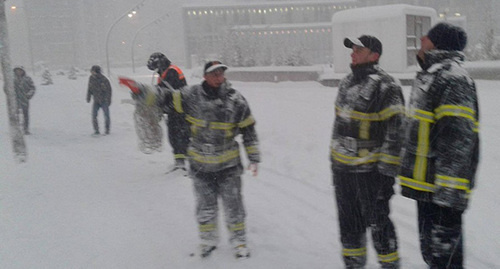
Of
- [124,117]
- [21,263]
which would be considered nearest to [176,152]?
[21,263]

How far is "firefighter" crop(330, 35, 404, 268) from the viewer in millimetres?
3514

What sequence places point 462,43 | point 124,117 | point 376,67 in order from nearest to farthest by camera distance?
point 462,43, point 376,67, point 124,117

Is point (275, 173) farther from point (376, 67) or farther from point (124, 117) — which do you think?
point (124, 117)

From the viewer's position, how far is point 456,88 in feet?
9.41

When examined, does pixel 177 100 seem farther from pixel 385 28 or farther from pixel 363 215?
pixel 385 28

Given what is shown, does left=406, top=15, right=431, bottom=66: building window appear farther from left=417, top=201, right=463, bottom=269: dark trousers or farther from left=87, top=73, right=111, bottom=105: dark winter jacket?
left=417, top=201, right=463, bottom=269: dark trousers

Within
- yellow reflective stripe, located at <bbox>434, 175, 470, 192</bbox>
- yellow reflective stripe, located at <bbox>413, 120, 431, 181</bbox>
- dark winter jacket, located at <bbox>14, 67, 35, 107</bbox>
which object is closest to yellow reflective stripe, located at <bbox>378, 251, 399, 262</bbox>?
yellow reflective stripe, located at <bbox>413, 120, 431, 181</bbox>

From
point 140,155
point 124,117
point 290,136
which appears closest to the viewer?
point 140,155

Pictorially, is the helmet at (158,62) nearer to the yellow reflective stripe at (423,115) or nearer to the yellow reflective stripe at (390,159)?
the yellow reflective stripe at (390,159)

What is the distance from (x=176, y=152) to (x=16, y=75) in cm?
749

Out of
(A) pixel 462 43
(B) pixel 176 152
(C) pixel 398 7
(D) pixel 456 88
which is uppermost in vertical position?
(C) pixel 398 7

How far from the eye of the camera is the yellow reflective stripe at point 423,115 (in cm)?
300

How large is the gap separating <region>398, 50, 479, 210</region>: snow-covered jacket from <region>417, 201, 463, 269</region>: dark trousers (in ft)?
0.36

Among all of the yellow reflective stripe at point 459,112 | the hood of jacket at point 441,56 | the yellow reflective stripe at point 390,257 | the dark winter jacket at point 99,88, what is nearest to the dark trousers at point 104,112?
the dark winter jacket at point 99,88
